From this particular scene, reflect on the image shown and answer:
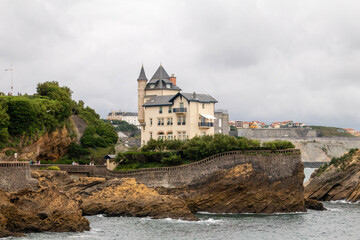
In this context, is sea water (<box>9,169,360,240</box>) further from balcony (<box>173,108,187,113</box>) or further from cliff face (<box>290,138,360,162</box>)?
cliff face (<box>290,138,360,162</box>)

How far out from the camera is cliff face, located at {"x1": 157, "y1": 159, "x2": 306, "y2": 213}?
63.1 metres

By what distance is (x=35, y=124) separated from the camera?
74062 mm

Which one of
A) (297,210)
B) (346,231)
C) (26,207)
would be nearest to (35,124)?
(26,207)

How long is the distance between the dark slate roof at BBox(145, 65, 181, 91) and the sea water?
25283mm

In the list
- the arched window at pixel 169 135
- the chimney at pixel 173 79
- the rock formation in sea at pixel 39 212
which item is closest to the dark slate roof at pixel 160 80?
the chimney at pixel 173 79

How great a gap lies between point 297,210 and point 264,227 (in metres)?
11.4

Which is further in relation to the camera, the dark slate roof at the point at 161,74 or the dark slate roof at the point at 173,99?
the dark slate roof at the point at 161,74

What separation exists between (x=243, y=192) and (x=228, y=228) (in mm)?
10482

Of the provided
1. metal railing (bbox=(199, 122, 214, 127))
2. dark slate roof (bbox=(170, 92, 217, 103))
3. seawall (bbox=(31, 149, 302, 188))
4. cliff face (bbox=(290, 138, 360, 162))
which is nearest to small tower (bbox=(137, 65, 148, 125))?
dark slate roof (bbox=(170, 92, 217, 103))

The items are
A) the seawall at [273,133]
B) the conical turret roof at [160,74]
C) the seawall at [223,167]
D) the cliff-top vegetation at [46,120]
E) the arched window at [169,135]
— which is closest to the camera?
the seawall at [223,167]

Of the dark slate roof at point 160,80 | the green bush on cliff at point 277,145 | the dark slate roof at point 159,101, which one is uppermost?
the dark slate roof at point 160,80

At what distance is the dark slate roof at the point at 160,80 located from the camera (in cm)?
8306

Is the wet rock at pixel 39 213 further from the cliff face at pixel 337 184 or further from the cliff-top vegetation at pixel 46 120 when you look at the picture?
the cliff face at pixel 337 184

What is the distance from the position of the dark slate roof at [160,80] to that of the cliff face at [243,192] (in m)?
21.6
